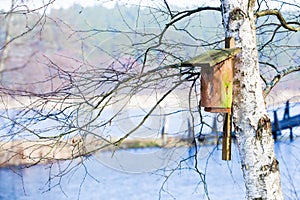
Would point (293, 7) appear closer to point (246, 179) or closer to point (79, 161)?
point (246, 179)

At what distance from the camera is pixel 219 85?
193 cm

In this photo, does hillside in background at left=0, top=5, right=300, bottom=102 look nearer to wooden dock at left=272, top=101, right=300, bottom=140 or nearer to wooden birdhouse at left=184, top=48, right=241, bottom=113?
wooden birdhouse at left=184, top=48, right=241, bottom=113

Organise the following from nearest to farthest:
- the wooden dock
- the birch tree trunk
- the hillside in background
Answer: the birch tree trunk
the hillside in background
the wooden dock

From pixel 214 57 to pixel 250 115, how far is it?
0.93 feet

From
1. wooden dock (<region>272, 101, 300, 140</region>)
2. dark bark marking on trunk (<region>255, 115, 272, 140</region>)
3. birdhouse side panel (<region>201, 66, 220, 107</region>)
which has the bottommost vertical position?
wooden dock (<region>272, 101, 300, 140</region>)

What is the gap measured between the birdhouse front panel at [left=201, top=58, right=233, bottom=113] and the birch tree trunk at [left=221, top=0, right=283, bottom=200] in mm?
36

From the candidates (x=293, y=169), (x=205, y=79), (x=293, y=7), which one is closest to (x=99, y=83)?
(x=205, y=79)

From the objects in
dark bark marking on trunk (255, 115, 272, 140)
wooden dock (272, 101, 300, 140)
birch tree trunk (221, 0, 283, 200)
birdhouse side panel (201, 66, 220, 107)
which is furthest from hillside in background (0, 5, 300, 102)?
wooden dock (272, 101, 300, 140)

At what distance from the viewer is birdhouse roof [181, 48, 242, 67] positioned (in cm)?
187

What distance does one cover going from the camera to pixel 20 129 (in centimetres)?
189

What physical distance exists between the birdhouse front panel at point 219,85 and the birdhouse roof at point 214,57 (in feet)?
0.11

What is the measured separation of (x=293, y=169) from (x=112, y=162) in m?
2.67

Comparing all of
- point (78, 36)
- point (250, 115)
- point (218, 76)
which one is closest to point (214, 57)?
point (218, 76)

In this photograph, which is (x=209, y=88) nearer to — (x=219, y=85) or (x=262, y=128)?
(x=219, y=85)
